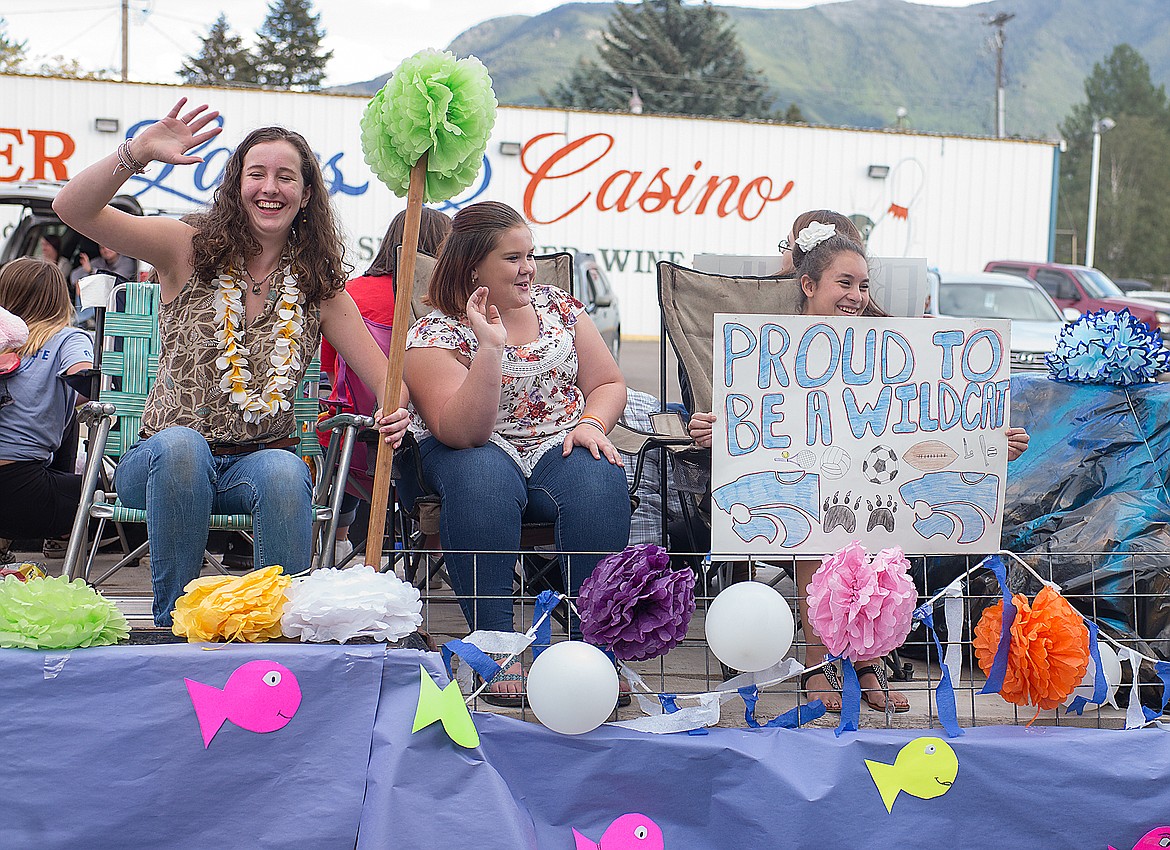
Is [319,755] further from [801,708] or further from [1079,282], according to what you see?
[1079,282]

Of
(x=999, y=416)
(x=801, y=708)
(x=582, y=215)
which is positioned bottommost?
(x=801, y=708)

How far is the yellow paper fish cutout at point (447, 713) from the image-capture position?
190cm

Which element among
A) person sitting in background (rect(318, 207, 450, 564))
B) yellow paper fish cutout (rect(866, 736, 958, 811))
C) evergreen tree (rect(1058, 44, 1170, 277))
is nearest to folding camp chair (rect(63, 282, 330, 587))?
person sitting in background (rect(318, 207, 450, 564))

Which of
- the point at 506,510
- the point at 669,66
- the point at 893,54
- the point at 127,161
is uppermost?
the point at 893,54

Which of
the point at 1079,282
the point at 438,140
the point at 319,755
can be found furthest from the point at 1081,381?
the point at 1079,282

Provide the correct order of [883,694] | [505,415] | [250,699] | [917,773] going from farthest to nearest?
[505,415] < [883,694] < [917,773] < [250,699]

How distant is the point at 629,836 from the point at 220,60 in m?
41.9

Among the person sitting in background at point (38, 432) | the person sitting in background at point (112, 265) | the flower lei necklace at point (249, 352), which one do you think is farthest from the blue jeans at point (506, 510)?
the person sitting in background at point (112, 265)

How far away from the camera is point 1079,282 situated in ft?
46.1

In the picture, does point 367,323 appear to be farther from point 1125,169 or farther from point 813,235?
point 1125,169

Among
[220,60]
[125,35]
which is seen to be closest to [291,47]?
[220,60]

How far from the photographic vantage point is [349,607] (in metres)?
1.97

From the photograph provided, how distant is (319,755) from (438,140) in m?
1.17

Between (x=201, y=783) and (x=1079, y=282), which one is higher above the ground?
(x=1079, y=282)
